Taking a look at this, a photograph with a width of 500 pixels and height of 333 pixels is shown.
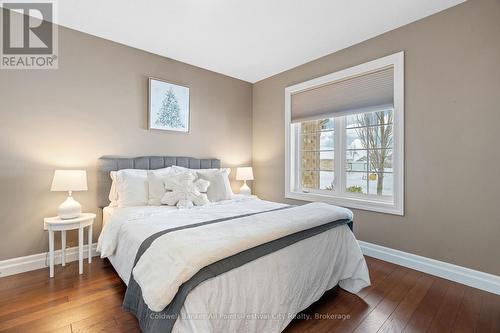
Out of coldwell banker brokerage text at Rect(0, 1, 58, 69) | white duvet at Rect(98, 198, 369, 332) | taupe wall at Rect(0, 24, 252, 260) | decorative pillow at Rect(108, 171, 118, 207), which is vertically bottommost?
white duvet at Rect(98, 198, 369, 332)

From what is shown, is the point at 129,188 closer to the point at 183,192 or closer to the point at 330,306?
the point at 183,192

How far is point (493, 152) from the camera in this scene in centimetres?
203

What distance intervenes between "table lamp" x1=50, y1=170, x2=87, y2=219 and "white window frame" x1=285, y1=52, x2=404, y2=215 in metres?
2.71

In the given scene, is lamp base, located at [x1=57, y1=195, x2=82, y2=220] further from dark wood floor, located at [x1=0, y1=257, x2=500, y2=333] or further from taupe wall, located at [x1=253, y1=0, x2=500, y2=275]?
taupe wall, located at [x1=253, y1=0, x2=500, y2=275]

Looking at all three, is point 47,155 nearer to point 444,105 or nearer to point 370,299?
point 370,299

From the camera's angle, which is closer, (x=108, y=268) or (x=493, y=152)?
(x=493, y=152)

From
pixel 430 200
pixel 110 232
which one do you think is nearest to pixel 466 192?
pixel 430 200

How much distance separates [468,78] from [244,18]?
2.23m

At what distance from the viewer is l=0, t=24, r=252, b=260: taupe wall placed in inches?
91.2

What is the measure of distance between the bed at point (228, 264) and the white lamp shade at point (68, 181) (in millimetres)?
549

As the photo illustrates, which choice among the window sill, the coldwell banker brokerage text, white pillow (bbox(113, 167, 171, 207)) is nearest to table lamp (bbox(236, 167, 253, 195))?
the window sill

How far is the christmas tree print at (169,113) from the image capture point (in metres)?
3.21

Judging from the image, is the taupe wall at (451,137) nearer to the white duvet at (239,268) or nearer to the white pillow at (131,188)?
the white duvet at (239,268)

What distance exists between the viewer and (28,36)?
242 cm
